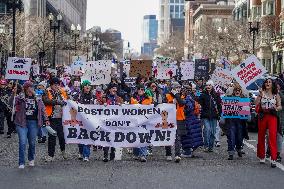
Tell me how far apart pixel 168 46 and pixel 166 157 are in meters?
156

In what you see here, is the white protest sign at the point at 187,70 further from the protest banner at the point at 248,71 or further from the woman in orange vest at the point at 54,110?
the woman in orange vest at the point at 54,110

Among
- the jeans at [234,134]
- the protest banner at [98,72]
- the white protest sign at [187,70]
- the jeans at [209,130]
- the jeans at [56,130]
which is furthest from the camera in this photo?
the white protest sign at [187,70]

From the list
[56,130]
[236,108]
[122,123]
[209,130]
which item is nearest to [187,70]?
[209,130]

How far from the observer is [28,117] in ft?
46.3

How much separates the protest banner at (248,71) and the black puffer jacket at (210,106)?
2.33 feet

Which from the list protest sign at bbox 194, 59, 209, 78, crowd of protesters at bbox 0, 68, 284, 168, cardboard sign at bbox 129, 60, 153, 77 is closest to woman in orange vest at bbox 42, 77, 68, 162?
crowd of protesters at bbox 0, 68, 284, 168

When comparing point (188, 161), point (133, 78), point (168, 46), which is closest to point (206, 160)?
point (188, 161)

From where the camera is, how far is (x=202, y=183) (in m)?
12.0

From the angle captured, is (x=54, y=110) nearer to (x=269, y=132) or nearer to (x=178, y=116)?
(x=178, y=116)

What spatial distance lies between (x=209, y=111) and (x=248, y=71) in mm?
1332

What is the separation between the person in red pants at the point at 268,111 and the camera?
14.6 m

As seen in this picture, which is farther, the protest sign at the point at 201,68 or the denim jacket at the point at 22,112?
the protest sign at the point at 201,68

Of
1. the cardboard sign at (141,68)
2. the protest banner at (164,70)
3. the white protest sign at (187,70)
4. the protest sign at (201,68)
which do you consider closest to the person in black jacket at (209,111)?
the cardboard sign at (141,68)

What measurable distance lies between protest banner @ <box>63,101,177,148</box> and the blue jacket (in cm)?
61
